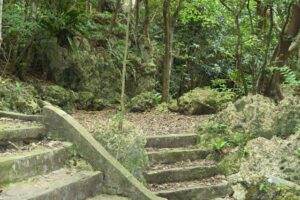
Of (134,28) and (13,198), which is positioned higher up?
(134,28)

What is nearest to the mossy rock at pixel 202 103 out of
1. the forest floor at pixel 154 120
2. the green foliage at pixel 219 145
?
the forest floor at pixel 154 120

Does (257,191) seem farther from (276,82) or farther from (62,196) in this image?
(276,82)

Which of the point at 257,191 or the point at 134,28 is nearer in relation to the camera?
the point at 257,191

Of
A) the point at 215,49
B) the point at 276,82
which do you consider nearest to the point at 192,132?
the point at 276,82

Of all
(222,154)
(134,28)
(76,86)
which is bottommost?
(222,154)

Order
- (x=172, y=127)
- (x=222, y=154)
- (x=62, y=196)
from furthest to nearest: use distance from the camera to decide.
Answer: (x=172, y=127) → (x=222, y=154) → (x=62, y=196)

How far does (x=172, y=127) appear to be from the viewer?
8.34 meters

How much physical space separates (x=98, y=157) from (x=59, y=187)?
0.92m

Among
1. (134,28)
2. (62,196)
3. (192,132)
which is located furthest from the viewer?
(134,28)

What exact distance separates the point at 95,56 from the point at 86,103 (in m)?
1.40

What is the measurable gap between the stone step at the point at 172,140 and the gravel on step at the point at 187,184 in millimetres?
929

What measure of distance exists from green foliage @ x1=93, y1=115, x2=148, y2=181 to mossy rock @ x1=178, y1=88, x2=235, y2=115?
15.5 feet

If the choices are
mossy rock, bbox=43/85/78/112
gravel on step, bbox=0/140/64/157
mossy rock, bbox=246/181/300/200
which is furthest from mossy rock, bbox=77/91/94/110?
mossy rock, bbox=246/181/300/200

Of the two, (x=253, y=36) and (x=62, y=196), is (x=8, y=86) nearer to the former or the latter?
(x=62, y=196)
